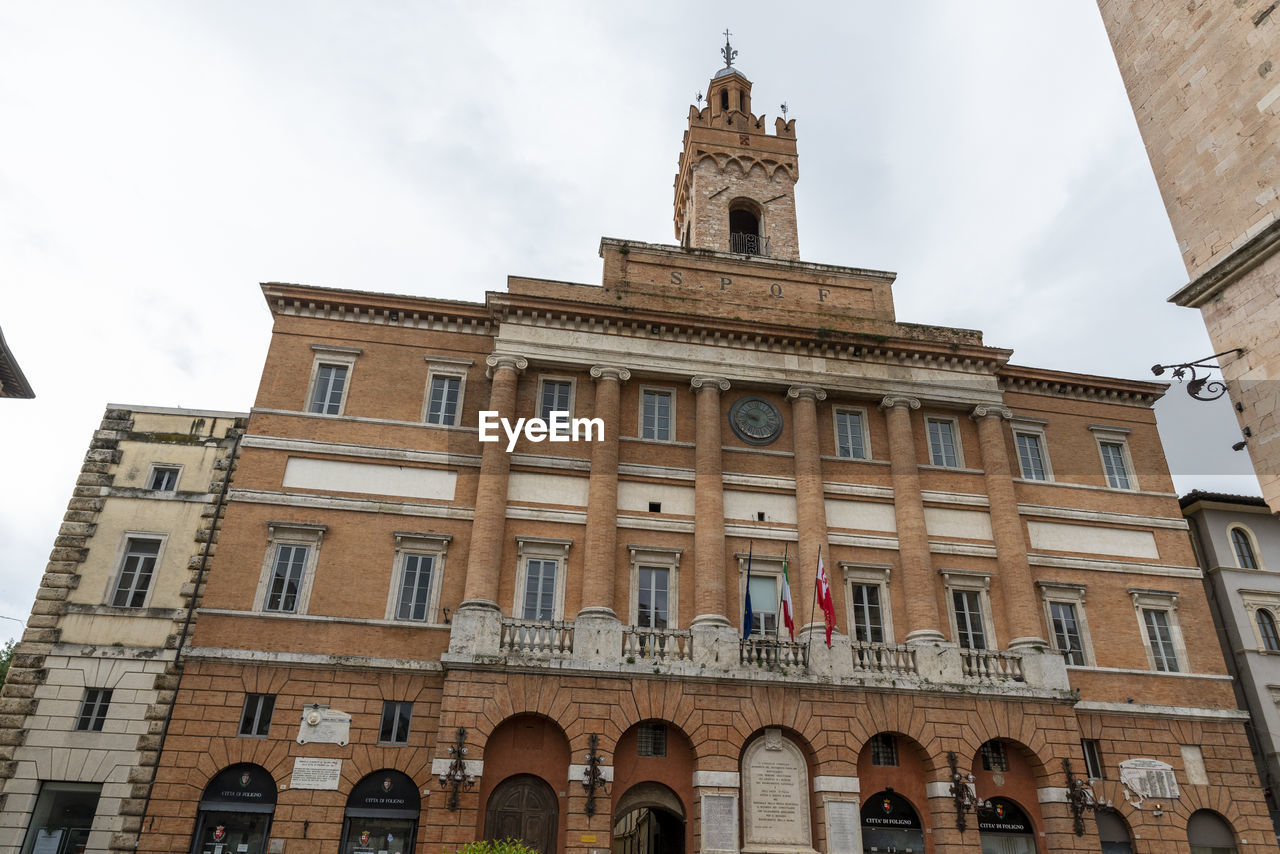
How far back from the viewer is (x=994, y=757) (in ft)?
73.4

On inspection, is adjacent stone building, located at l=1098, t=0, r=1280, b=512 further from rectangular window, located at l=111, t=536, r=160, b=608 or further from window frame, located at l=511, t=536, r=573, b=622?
rectangular window, located at l=111, t=536, r=160, b=608

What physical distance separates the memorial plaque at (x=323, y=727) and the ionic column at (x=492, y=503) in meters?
3.72

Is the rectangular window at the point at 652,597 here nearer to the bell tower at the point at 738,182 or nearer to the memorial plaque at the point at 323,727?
the memorial plaque at the point at 323,727

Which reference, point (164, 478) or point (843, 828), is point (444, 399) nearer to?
point (164, 478)

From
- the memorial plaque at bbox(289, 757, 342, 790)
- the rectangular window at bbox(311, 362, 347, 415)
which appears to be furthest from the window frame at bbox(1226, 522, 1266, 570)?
the rectangular window at bbox(311, 362, 347, 415)

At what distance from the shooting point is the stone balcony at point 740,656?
20844mm

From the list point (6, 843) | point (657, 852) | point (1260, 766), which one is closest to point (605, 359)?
point (657, 852)

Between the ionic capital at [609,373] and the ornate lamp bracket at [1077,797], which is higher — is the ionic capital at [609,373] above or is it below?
above

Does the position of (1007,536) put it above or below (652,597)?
above

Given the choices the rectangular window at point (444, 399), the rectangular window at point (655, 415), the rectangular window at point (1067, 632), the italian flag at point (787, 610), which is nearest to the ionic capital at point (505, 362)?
the rectangular window at point (444, 399)

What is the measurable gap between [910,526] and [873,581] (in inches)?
73.9

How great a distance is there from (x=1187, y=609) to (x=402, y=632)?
71.9ft

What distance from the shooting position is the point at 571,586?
892 inches

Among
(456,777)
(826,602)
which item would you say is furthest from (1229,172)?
(456,777)
